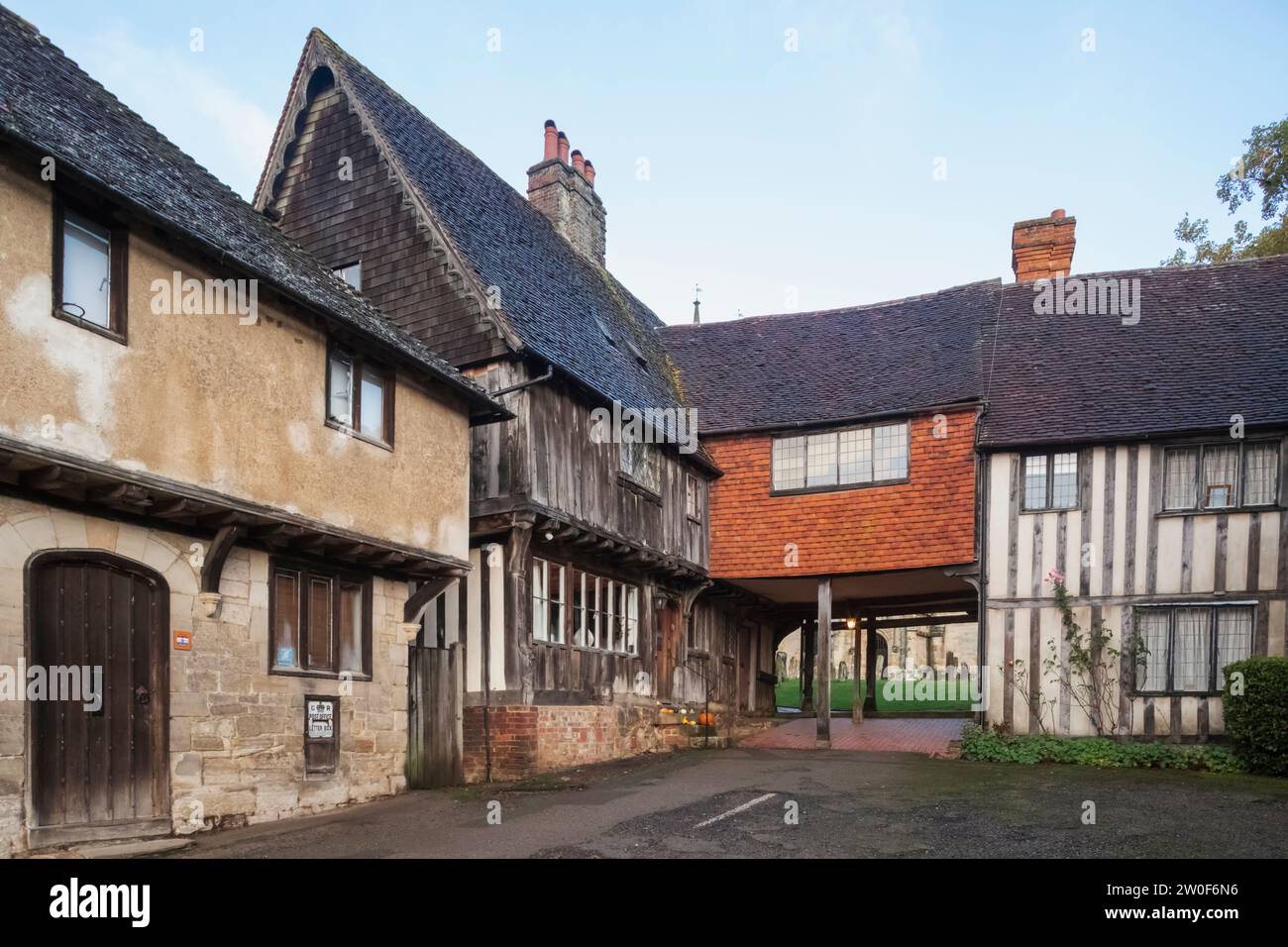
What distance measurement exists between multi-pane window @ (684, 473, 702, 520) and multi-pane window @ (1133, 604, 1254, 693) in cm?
731

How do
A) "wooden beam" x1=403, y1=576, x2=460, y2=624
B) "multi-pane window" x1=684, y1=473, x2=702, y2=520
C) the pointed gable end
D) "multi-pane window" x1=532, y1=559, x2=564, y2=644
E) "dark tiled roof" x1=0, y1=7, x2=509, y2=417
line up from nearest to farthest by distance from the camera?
"dark tiled roof" x1=0, y1=7, x2=509, y2=417 → "wooden beam" x1=403, y1=576, x2=460, y2=624 → "multi-pane window" x1=532, y1=559, x2=564, y2=644 → the pointed gable end → "multi-pane window" x1=684, y1=473, x2=702, y2=520

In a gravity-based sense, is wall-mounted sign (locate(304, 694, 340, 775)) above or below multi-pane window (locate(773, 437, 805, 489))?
below

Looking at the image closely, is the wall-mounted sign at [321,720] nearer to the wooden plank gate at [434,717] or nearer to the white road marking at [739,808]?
the wooden plank gate at [434,717]

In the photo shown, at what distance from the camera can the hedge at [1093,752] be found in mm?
15484

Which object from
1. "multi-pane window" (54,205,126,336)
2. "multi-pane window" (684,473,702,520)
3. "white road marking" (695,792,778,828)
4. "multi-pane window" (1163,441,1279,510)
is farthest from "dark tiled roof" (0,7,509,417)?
"multi-pane window" (1163,441,1279,510)

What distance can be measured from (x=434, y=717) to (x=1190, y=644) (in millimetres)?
11106

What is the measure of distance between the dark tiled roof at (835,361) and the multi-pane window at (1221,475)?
3240 millimetres

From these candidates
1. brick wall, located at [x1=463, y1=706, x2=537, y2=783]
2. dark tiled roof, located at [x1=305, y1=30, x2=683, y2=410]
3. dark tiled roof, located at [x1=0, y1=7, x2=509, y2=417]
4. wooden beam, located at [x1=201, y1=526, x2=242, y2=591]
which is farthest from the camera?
dark tiled roof, located at [x1=305, y1=30, x2=683, y2=410]

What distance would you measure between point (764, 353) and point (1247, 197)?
15.5m

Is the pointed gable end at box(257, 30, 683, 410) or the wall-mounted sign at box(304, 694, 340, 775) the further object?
the pointed gable end at box(257, 30, 683, 410)

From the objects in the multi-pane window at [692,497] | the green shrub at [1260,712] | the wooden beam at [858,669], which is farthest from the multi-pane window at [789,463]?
the green shrub at [1260,712]

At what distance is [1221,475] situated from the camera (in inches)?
655

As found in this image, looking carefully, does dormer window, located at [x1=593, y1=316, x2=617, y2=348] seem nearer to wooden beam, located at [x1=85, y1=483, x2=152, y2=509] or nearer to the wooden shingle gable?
the wooden shingle gable

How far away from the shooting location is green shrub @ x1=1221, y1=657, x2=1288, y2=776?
1455cm
